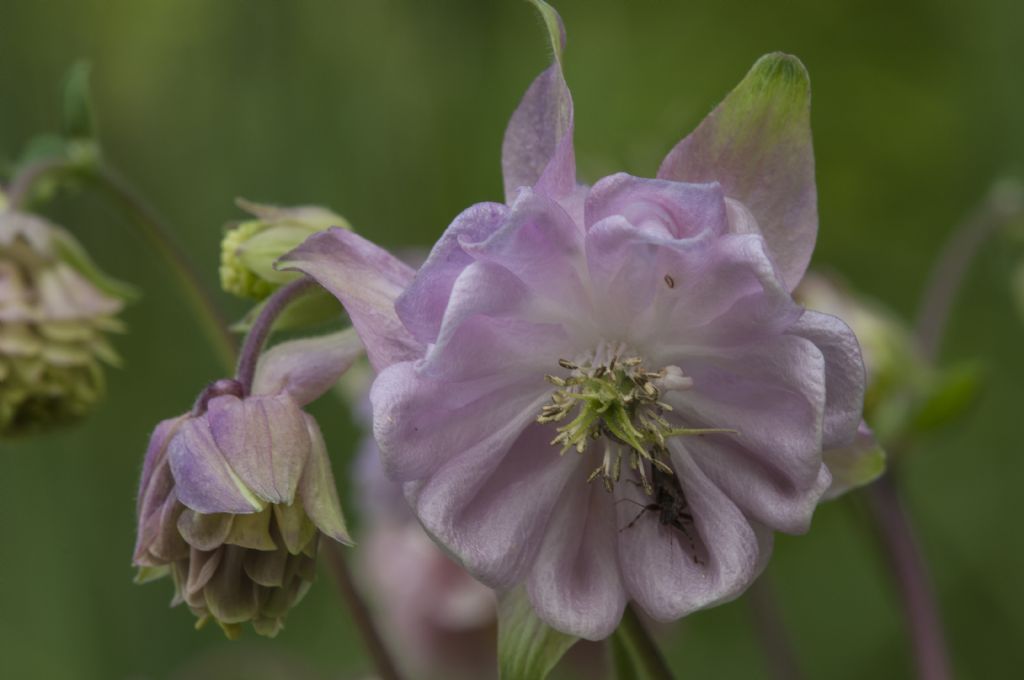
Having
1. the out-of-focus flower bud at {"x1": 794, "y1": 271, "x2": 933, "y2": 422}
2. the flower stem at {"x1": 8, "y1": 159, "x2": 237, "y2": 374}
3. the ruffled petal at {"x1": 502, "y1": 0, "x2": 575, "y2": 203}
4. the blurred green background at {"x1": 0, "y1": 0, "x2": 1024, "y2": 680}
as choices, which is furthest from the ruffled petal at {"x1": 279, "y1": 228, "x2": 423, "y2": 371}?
the blurred green background at {"x1": 0, "y1": 0, "x2": 1024, "y2": 680}

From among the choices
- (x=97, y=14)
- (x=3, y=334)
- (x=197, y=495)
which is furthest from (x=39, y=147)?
(x=97, y=14)

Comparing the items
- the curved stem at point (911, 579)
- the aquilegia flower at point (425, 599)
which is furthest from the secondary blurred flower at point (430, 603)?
the curved stem at point (911, 579)

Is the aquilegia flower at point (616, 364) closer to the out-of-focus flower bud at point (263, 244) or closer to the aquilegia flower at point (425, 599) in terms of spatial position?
the out-of-focus flower bud at point (263, 244)

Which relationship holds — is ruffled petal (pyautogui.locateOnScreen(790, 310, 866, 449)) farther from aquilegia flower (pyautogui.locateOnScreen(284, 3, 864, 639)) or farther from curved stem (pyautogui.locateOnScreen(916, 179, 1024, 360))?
curved stem (pyautogui.locateOnScreen(916, 179, 1024, 360))

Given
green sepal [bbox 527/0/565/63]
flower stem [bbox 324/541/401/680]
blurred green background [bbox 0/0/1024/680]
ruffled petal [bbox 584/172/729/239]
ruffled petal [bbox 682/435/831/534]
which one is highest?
green sepal [bbox 527/0/565/63]

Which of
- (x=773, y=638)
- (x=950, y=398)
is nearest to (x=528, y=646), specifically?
(x=773, y=638)

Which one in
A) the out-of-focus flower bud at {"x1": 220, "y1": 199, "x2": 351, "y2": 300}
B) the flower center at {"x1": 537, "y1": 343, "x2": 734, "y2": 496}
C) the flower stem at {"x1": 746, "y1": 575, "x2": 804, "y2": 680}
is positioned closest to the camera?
the flower center at {"x1": 537, "y1": 343, "x2": 734, "y2": 496}
